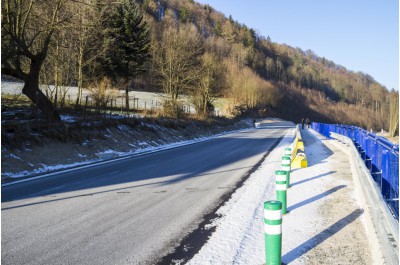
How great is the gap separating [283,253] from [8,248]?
3.98 metres

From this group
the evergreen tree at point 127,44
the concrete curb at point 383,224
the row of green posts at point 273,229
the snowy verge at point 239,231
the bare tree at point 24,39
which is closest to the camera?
the row of green posts at point 273,229

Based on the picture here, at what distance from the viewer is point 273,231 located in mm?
4160

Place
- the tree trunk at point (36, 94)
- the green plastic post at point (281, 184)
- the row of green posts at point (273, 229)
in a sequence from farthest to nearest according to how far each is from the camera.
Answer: the tree trunk at point (36, 94), the green plastic post at point (281, 184), the row of green posts at point (273, 229)

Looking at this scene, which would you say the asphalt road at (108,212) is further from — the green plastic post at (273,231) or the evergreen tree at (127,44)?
the evergreen tree at (127,44)

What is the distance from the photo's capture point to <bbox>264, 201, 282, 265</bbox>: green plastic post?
407 centimetres

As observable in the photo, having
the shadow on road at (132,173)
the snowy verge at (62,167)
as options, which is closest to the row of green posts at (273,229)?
the shadow on road at (132,173)

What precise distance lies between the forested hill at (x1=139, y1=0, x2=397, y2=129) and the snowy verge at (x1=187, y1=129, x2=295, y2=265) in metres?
73.0

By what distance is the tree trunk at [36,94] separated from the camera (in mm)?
16109

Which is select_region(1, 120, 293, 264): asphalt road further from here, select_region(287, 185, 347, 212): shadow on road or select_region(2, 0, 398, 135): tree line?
select_region(2, 0, 398, 135): tree line

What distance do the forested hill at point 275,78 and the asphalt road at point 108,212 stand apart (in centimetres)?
7099

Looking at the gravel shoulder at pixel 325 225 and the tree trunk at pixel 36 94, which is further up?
the tree trunk at pixel 36 94

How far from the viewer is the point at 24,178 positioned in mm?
10430

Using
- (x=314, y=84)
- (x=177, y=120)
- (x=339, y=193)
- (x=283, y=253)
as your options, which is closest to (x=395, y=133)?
(x=177, y=120)

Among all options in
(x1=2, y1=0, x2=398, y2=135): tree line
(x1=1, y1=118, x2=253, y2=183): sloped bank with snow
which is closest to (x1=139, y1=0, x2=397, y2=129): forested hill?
(x1=2, y1=0, x2=398, y2=135): tree line
